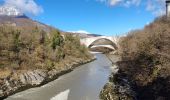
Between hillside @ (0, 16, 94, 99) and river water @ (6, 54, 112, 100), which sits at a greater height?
hillside @ (0, 16, 94, 99)

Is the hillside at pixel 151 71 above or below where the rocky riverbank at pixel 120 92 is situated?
above

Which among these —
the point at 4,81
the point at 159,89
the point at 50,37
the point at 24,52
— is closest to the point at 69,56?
the point at 50,37

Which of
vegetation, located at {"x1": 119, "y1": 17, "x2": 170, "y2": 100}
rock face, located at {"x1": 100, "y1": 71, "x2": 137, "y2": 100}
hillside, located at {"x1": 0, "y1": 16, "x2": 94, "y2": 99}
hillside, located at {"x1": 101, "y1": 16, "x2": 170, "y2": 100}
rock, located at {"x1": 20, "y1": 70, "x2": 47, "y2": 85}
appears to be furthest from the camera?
rock, located at {"x1": 20, "y1": 70, "x2": 47, "y2": 85}

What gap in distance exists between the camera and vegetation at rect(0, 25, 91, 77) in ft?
152

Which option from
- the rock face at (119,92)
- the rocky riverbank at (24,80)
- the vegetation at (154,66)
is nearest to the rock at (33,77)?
the rocky riverbank at (24,80)

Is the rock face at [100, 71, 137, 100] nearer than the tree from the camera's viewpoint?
Yes

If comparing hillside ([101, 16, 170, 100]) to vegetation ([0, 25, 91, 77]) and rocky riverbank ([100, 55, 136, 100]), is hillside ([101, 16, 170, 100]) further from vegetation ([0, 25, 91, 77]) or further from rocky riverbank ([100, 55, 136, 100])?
vegetation ([0, 25, 91, 77])

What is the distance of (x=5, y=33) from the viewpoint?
165ft

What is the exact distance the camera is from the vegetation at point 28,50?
4638 centimetres

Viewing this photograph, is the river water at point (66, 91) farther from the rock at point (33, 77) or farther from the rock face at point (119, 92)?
the rock at point (33, 77)

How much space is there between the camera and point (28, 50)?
53281 mm

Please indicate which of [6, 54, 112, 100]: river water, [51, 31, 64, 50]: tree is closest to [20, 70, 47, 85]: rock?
[6, 54, 112, 100]: river water

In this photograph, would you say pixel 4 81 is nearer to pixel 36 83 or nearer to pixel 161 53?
pixel 36 83

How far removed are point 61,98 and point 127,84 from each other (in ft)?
28.2
